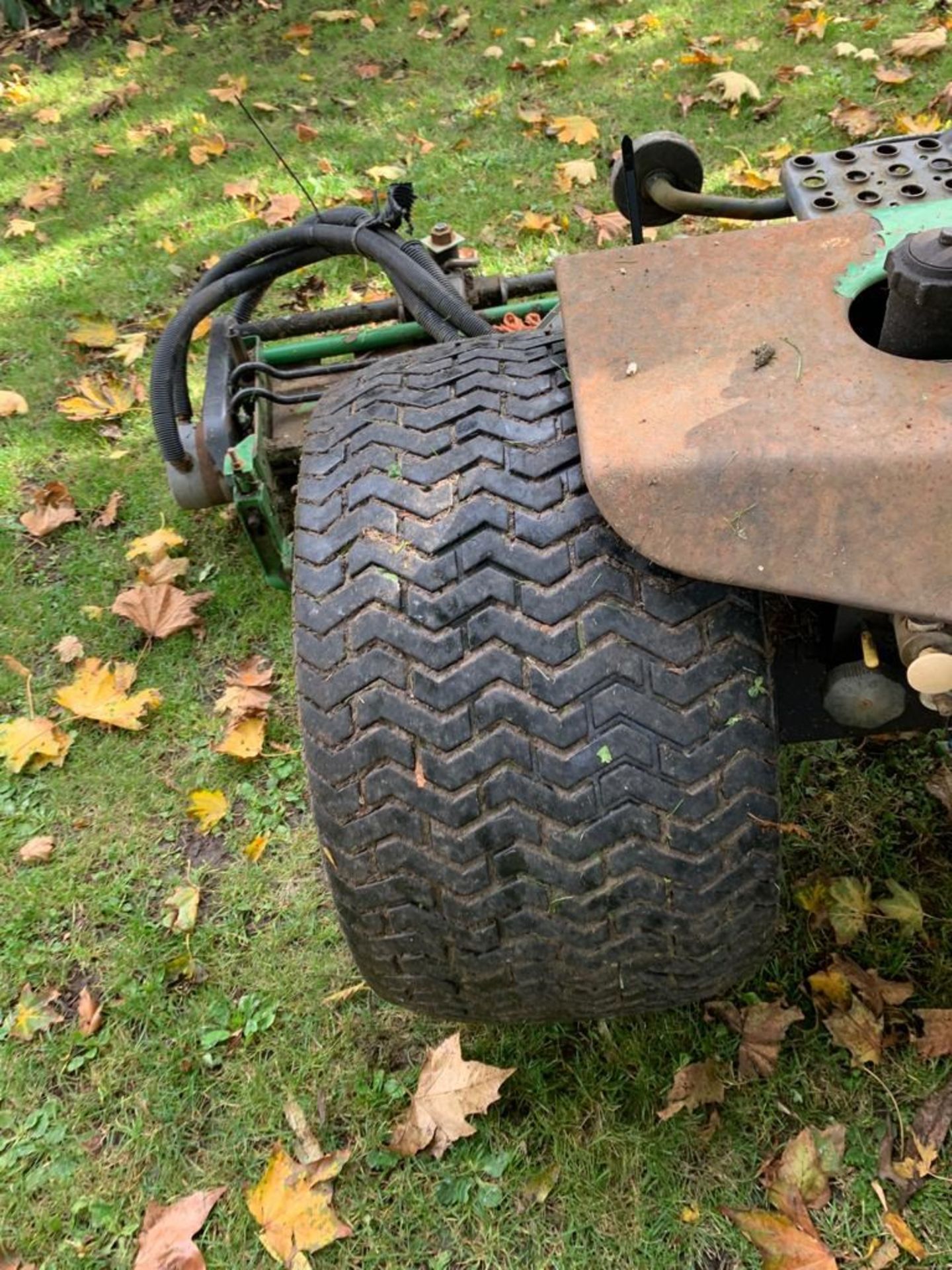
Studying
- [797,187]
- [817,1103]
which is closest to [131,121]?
[797,187]

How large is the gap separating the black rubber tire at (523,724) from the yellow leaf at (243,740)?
138 centimetres

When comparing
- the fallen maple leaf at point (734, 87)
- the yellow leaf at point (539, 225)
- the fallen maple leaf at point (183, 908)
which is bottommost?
the fallen maple leaf at point (183, 908)

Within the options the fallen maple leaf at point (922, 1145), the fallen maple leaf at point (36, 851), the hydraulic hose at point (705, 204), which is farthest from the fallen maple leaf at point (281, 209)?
the fallen maple leaf at point (922, 1145)

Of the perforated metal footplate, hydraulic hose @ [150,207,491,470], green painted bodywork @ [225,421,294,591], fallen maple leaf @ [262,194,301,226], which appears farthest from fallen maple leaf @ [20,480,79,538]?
the perforated metal footplate

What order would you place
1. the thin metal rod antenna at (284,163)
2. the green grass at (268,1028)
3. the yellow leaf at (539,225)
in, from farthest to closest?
the yellow leaf at (539,225), the thin metal rod antenna at (284,163), the green grass at (268,1028)

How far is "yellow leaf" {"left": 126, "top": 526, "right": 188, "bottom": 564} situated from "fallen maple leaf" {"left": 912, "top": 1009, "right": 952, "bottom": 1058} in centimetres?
266

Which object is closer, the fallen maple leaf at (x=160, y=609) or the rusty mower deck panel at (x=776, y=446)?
the rusty mower deck panel at (x=776, y=446)

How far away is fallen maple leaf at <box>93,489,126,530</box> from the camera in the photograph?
3848 mm

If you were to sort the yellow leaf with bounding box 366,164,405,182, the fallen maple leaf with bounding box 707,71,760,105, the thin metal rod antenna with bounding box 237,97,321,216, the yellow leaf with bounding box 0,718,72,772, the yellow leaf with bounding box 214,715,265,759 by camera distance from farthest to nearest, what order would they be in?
the yellow leaf with bounding box 366,164,405,182 < the fallen maple leaf with bounding box 707,71,760,105 < the thin metal rod antenna with bounding box 237,97,321,216 < the yellow leaf with bounding box 0,718,72,772 < the yellow leaf with bounding box 214,715,265,759

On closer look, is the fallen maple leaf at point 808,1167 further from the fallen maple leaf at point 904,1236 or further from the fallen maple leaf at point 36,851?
the fallen maple leaf at point 36,851

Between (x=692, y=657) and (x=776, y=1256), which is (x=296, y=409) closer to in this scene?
(x=692, y=657)

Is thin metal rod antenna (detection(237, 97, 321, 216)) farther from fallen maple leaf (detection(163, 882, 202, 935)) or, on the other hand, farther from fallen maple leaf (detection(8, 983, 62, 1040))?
fallen maple leaf (detection(8, 983, 62, 1040))

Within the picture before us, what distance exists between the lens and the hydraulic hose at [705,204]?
266 cm

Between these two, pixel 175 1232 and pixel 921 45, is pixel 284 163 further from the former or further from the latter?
pixel 921 45
